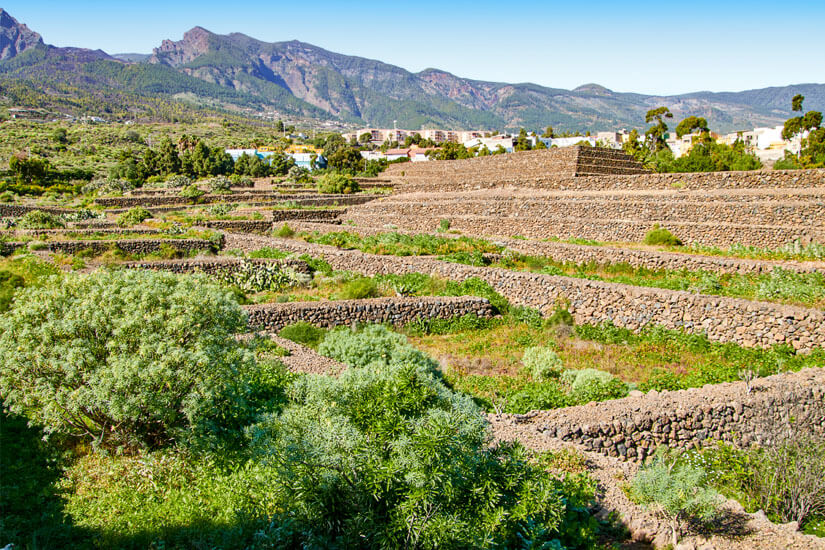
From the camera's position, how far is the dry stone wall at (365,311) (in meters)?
12.8

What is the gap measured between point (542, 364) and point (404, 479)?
6.72 meters

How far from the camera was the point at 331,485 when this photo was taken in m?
4.12

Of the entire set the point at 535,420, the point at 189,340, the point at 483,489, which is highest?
the point at 189,340

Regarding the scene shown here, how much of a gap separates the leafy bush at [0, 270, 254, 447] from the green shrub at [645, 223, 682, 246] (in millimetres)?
16289

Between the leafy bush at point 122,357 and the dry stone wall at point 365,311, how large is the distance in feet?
19.5

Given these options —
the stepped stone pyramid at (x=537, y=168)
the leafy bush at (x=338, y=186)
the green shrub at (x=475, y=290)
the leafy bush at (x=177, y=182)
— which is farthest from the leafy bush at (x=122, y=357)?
the leafy bush at (x=177, y=182)

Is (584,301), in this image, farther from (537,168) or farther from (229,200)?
(229,200)

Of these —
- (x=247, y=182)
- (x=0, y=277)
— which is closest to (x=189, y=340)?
(x=0, y=277)

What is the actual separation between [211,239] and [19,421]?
16.0 meters

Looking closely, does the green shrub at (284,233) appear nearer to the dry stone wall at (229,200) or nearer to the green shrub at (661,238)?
the dry stone wall at (229,200)

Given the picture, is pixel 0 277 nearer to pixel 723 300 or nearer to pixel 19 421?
pixel 19 421

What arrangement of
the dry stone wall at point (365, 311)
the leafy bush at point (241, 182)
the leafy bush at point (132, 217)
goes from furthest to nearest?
1. the leafy bush at point (241, 182)
2. the leafy bush at point (132, 217)
3. the dry stone wall at point (365, 311)

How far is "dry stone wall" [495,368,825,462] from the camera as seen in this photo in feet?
24.3

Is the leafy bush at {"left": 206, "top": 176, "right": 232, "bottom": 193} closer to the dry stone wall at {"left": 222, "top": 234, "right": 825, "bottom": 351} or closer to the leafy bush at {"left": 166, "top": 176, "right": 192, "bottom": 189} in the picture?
the leafy bush at {"left": 166, "top": 176, "right": 192, "bottom": 189}
